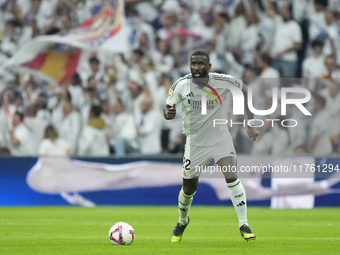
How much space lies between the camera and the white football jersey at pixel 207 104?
26.3 feet

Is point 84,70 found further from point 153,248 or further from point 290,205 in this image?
point 153,248

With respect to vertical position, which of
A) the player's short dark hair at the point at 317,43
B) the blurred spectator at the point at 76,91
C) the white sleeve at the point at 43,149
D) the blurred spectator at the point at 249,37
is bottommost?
the white sleeve at the point at 43,149

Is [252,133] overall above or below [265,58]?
below

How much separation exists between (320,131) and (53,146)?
6.54 metres

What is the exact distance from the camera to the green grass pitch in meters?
7.10

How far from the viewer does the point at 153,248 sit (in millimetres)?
7199

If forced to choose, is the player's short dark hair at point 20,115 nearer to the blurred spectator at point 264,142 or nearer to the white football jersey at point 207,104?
the blurred spectator at point 264,142

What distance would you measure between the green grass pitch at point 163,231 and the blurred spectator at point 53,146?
1.42 m

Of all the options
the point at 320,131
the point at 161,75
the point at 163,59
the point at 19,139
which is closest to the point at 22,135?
the point at 19,139

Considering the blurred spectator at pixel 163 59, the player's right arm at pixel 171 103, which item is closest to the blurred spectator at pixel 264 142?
the blurred spectator at pixel 163 59

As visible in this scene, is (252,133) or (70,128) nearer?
(252,133)

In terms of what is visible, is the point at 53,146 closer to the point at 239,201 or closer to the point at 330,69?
the point at 330,69

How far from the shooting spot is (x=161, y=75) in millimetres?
15875

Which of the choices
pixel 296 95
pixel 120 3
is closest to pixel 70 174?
pixel 120 3
